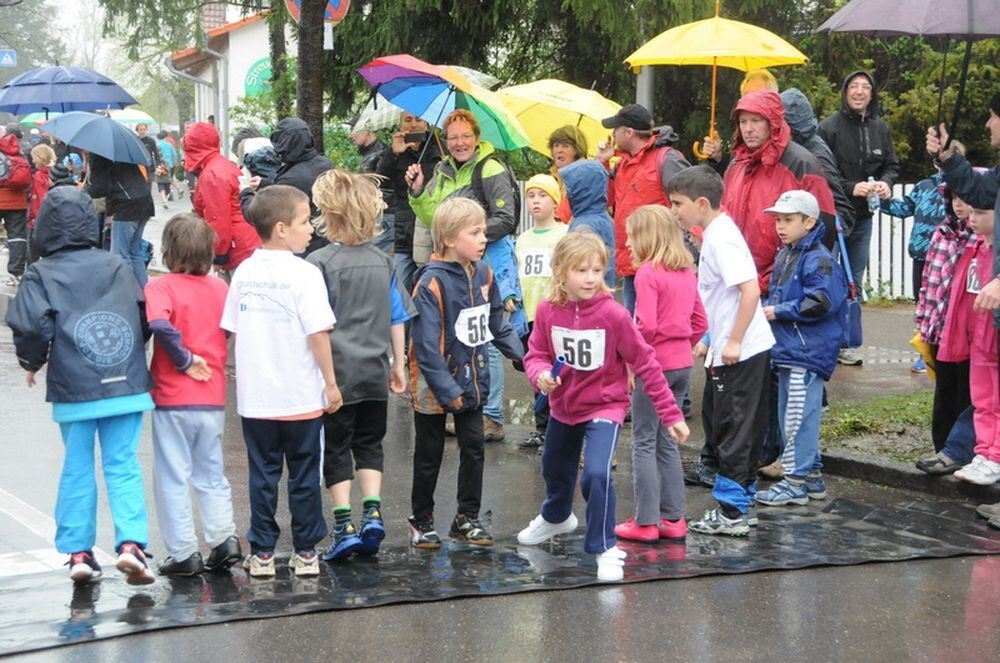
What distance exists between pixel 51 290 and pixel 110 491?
0.89m

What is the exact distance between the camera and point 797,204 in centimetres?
712

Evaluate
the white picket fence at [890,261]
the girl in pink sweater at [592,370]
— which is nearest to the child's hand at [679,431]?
the girl in pink sweater at [592,370]

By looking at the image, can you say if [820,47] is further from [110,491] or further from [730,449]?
[110,491]

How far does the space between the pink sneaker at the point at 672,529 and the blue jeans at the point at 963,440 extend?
177 cm

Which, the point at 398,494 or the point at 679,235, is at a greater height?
the point at 679,235

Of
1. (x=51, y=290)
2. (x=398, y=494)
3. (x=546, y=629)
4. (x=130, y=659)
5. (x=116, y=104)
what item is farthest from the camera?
(x=116, y=104)

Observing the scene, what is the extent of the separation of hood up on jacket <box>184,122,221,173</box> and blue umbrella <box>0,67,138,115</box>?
5907mm

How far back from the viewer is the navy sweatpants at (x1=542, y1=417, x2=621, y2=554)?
6047mm

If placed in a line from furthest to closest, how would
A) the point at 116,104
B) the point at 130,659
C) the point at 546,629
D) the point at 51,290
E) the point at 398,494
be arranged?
the point at 116,104 < the point at 398,494 < the point at 51,290 < the point at 546,629 < the point at 130,659

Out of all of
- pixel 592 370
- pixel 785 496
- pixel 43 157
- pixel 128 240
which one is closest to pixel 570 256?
pixel 592 370

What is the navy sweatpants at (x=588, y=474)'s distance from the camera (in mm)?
6047

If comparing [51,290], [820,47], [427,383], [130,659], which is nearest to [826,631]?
[427,383]

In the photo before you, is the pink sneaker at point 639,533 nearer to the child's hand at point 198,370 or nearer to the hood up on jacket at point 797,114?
the child's hand at point 198,370

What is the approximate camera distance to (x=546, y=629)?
5340 millimetres
